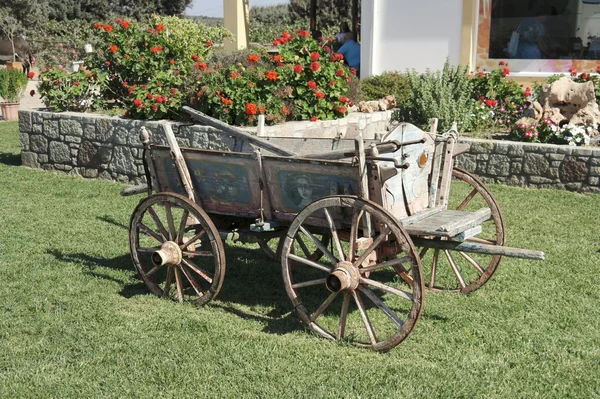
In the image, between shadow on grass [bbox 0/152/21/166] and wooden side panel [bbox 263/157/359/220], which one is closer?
wooden side panel [bbox 263/157/359/220]

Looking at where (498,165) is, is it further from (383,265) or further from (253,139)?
(383,265)

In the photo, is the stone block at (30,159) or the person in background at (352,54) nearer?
the stone block at (30,159)

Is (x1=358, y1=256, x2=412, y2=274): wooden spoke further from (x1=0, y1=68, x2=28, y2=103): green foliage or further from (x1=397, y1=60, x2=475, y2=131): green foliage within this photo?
(x1=0, y1=68, x2=28, y2=103): green foliage

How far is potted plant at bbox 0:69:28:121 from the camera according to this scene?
1489 cm

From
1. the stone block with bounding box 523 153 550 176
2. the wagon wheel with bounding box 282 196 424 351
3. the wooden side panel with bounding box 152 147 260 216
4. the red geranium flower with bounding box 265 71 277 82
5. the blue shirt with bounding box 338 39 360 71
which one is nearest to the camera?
the wagon wheel with bounding box 282 196 424 351

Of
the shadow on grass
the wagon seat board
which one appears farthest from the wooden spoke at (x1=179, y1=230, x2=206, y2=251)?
Answer: the shadow on grass

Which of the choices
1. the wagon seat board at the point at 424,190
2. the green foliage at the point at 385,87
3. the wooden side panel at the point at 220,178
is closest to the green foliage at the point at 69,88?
the green foliage at the point at 385,87

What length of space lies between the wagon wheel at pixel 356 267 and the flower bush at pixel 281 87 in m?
3.91

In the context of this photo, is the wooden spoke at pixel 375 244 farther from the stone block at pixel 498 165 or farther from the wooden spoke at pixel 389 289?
the stone block at pixel 498 165

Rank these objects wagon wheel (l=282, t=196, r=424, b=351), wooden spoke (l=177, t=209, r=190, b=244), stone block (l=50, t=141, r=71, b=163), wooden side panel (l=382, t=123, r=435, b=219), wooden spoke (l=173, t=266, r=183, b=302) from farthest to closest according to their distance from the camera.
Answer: stone block (l=50, t=141, r=71, b=163)
wooden spoke (l=173, t=266, r=183, b=302)
wooden spoke (l=177, t=209, r=190, b=244)
wooden side panel (l=382, t=123, r=435, b=219)
wagon wheel (l=282, t=196, r=424, b=351)

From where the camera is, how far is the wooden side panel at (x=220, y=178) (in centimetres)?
469

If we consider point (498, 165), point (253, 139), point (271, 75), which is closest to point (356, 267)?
point (253, 139)

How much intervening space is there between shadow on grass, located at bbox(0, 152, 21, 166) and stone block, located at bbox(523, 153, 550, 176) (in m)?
6.70

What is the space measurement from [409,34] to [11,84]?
8.00 meters
